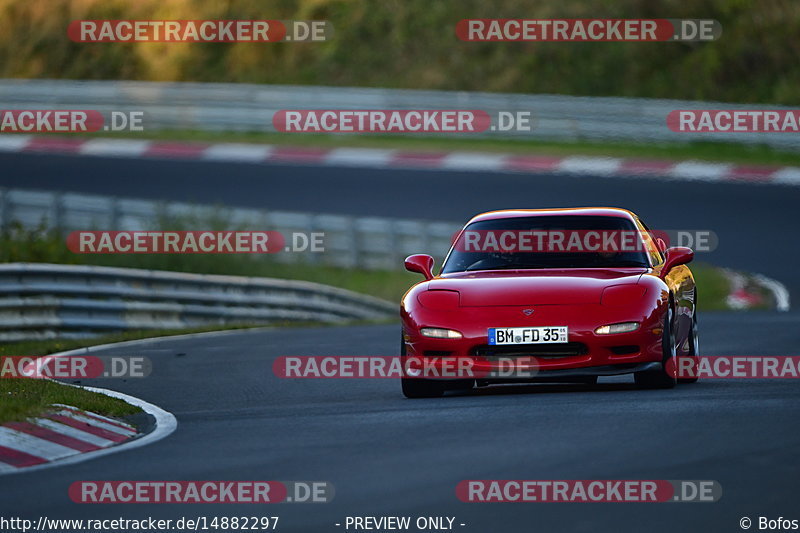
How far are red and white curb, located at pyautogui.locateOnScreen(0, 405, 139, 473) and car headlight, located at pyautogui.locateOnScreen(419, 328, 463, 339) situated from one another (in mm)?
2018

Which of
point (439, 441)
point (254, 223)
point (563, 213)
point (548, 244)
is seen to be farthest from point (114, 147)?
point (439, 441)

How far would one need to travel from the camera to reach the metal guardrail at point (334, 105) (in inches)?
1277

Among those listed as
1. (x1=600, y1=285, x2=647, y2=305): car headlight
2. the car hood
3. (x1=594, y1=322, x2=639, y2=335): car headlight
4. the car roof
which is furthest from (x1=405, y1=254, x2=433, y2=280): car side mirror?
(x1=594, y1=322, x2=639, y2=335): car headlight

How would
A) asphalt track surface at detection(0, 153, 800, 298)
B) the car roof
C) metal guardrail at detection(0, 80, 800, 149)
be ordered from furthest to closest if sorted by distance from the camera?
metal guardrail at detection(0, 80, 800, 149), asphalt track surface at detection(0, 153, 800, 298), the car roof

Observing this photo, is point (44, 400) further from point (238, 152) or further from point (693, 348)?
point (238, 152)

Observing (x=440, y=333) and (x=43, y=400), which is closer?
(x=43, y=400)

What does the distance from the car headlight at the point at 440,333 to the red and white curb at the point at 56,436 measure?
2018 millimetres

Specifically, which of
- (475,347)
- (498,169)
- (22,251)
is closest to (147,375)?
(475,347)

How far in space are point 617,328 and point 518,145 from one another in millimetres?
23672

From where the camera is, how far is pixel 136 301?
20.1m

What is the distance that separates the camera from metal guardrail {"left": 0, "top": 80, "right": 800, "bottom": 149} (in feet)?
106

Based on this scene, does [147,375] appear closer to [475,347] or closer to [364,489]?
[475,347]

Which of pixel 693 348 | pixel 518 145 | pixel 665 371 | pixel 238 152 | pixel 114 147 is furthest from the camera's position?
pixel 114 147

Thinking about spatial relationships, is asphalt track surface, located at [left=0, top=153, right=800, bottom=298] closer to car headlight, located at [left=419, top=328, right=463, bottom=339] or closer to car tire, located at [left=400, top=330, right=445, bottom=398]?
car tire, located at [left=400, top=330, right=445, bottom=398]
